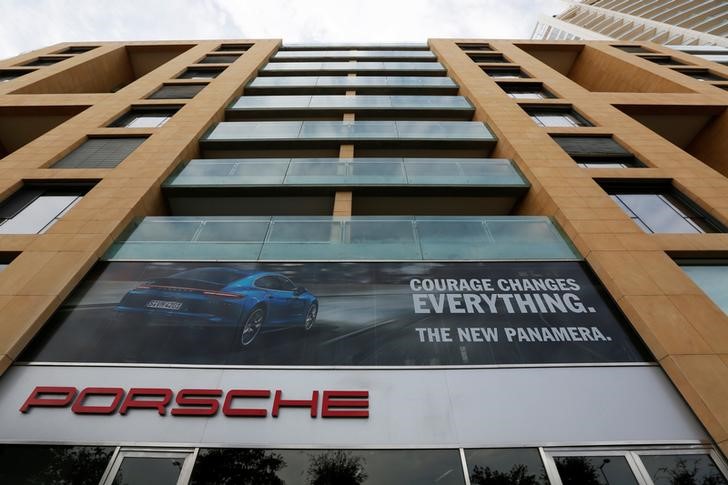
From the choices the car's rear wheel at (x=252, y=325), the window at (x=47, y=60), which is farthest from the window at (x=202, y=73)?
the car's rear wheel at (x=252, y=325)

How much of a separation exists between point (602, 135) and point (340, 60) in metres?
18.2

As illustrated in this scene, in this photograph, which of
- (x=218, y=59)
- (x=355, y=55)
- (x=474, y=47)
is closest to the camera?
(x=218, y=59)

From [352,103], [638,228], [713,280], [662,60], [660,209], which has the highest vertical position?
[662,60]

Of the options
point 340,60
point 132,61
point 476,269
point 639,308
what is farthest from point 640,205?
point 132,61

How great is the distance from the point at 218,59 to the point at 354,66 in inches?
391

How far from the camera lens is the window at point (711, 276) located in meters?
8.45

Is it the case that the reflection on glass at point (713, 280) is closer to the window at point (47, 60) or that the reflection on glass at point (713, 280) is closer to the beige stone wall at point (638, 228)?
the beige stone wall at point (638, 228)

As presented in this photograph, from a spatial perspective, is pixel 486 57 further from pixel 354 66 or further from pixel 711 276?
pixel 711 276

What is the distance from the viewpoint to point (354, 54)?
25.8 m

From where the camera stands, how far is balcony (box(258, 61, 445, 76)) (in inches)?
890

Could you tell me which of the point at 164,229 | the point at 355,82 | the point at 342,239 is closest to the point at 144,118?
the point at 164,229

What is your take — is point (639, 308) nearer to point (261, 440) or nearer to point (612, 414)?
point (612, 414)

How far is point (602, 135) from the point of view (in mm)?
14445

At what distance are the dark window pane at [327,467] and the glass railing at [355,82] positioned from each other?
18.6 metres
